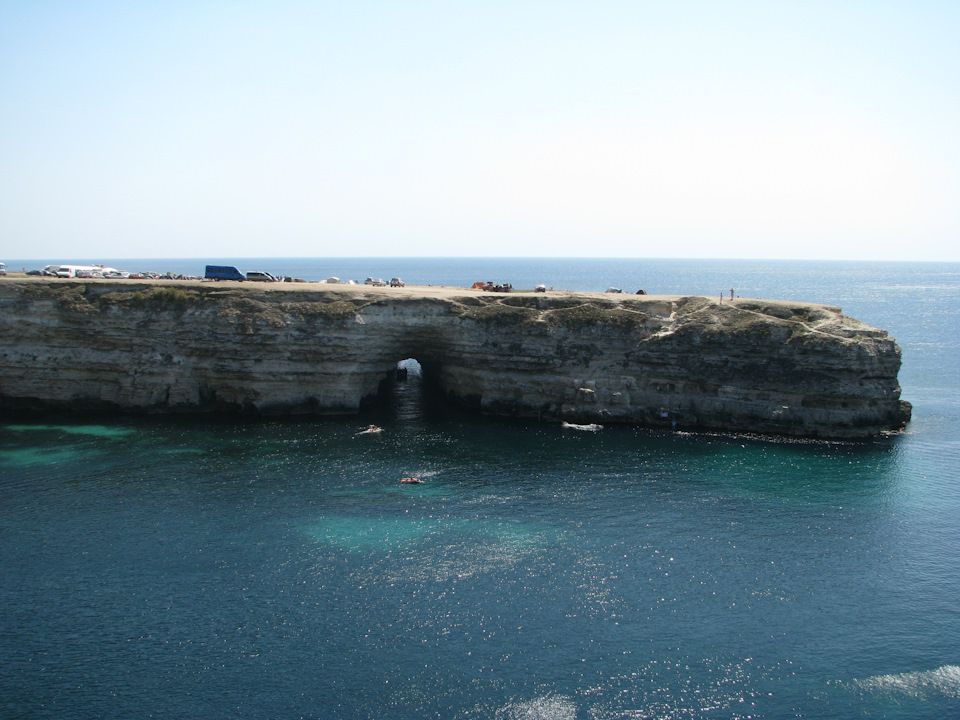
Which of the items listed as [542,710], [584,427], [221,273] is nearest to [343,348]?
[221,273]

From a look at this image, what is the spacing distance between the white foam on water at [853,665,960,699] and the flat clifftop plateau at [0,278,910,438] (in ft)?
118

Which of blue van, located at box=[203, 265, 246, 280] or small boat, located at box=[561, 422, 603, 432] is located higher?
blue van, located at box=[203, 265, 246, 280]

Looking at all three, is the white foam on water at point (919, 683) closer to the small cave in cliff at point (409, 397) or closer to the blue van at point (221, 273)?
the small cave in cliff at point (409, 397)

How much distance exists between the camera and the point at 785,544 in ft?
134

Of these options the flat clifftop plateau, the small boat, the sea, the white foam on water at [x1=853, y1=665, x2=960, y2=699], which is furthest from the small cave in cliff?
the white foam on water at [x1=853, y1=665, x2=960, y2=699]

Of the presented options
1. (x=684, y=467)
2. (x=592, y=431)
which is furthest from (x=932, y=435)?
(x=592, y=431)

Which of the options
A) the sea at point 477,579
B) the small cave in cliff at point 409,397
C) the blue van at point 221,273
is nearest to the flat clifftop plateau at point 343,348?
the small cave in cliff at point 409,397

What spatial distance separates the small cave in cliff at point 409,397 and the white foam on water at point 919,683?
1848 inches

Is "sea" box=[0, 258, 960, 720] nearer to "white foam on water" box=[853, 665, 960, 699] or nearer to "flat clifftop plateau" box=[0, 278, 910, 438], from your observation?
"white foam on water" box=[853, 665, 960, 699]

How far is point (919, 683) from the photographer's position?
28.7m

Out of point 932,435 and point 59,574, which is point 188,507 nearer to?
point 59,574

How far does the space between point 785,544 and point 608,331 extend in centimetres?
3034

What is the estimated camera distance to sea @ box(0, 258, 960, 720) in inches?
1099

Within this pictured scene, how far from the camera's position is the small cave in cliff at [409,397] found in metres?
70.9
